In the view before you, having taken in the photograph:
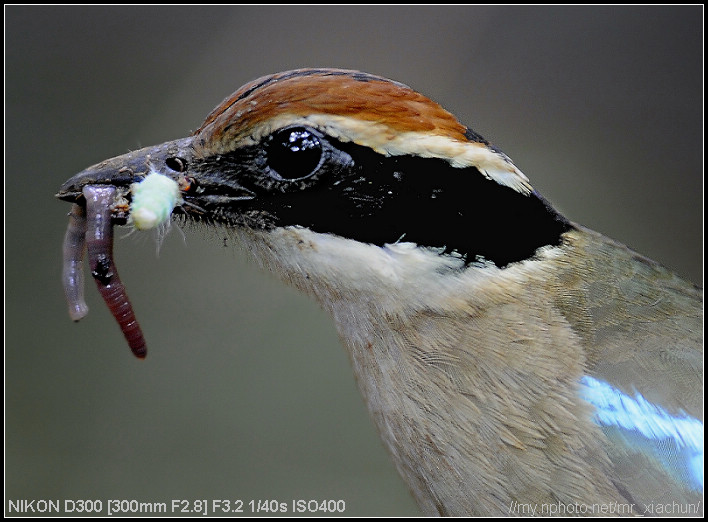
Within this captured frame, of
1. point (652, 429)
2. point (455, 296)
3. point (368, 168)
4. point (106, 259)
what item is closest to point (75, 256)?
point (106, 259)

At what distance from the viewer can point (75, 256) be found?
272cm

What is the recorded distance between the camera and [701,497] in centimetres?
243

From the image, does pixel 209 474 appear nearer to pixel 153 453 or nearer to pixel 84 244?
pixel 153 453

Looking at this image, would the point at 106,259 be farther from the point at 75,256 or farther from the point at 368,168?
the point at 368,168

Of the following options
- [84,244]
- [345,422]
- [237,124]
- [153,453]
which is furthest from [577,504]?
[153,453]

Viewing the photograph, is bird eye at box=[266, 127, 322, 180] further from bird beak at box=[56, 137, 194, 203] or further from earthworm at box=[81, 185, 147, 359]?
earthworm at box=[81, 185, 147, 359]

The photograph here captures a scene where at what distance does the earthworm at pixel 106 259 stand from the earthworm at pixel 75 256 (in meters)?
0.10

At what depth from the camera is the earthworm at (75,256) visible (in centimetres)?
263

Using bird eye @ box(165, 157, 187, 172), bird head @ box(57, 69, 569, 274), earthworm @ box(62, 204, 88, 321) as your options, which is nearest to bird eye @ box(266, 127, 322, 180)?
bird head @ box(57, 69, 569, 274)

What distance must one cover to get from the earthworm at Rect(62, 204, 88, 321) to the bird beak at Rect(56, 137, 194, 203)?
8 cm

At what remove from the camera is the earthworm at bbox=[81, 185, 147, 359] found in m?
2.57

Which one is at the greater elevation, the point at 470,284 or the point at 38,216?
the point at 470,284

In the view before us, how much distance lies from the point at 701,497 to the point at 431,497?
0.93 meters

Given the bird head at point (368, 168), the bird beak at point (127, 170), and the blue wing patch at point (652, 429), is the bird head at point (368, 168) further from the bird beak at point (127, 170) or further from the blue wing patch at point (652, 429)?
the blue wing patch at point (652, 429)
